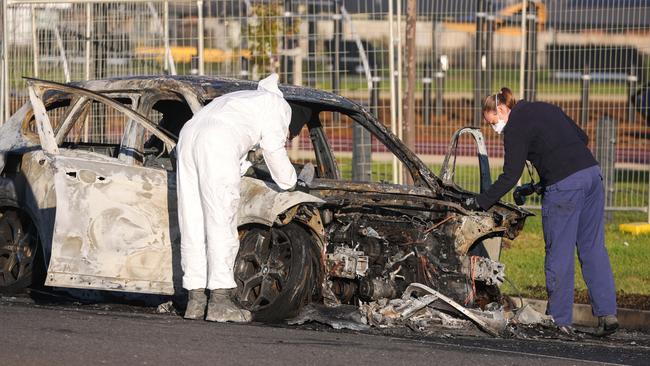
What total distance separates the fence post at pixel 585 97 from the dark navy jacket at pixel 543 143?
598cm

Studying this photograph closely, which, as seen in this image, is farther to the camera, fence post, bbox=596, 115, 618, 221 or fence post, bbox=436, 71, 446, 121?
fence post, bbox=436, 71, 446, 121

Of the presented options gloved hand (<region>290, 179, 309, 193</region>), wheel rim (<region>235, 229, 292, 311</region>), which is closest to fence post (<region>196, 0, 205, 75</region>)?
gloved hand (<region>290, 179, 309, 193</region>)

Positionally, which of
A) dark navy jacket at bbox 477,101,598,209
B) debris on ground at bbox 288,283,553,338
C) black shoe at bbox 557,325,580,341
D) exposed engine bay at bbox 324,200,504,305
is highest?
dark navy jacket at bbox 477,101,598,209

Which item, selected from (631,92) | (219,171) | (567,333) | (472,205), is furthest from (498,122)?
(631,92)

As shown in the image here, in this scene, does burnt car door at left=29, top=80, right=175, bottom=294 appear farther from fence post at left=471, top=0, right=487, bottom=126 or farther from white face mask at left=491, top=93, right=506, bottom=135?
fence post at left=471, top=0, right=487, bottom=126

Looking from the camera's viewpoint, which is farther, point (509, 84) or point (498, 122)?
point (509, 84)

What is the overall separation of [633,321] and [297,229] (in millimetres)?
3380

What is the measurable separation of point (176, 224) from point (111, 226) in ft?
1.42

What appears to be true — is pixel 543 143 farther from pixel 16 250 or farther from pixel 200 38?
pixel 200 38

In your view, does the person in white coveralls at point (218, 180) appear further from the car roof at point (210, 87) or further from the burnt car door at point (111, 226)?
the car roof at point (210, 87)

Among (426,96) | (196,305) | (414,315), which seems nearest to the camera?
(196,305)

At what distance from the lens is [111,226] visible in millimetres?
9266

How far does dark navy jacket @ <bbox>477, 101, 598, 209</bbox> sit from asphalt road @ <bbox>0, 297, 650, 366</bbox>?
1.40m

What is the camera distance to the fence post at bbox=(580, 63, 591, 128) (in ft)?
52.8
